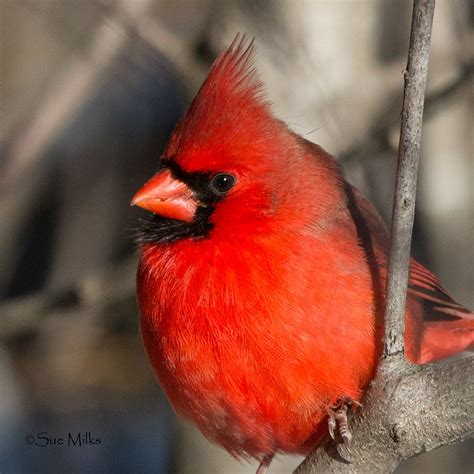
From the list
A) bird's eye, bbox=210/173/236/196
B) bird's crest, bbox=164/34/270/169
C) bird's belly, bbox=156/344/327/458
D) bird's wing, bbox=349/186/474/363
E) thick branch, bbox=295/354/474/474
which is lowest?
bird's belly, bbox=156/344/327/458

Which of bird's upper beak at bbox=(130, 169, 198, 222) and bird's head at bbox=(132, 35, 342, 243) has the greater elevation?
bird's head at bbox=(132, 35, 342, 243)

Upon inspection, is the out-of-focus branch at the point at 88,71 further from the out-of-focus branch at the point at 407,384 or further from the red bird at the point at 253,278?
the out-of-focus branch at the point at 407,384

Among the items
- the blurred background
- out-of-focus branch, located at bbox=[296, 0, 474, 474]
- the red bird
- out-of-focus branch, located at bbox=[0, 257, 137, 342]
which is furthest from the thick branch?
out-of-focus branch, located at bbox=[0, 257, 137, 342]

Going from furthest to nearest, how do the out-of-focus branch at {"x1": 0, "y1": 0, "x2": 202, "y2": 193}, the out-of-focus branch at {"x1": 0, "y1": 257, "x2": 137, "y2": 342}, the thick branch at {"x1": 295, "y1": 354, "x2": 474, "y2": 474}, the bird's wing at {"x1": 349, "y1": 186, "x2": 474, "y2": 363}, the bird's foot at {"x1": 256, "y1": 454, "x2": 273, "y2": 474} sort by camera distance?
the out-of-focus branch at {"x1": 0, "y1": 257, "x2": 137, "y2": 342}
the out-of-focus branch at {"x1": 0, "y1": 0, "x2": 202, "y2": 193}
the bird's foot at {"x1": 256, "y1": 454, "x2": 273, "y2": 474}
the bird's wing at {"x1": 349, "y1": 186, "x2": 474, "y2": 363}
the thick branch at {"x1": 295, "y1": 354, "x2": 474, "y2": 474}

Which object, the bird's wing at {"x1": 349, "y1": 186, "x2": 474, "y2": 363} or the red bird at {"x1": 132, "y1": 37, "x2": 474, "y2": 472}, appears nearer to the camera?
the red bird at {"x1": 132, "y1": 37, "x2": 474, "y2": 472}

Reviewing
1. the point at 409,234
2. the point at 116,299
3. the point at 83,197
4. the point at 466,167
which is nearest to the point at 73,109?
the point at 116,299

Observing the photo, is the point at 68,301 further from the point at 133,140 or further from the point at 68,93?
the point at 133,140

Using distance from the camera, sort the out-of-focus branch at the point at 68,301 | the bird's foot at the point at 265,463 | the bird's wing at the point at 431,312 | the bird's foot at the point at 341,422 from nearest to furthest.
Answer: the bird's foot at the point at 341,422 → the bird's wing at the point at 431,312 → the bird's foot at the point at 265,463 → the out-of-focus branch at the point at 68,301

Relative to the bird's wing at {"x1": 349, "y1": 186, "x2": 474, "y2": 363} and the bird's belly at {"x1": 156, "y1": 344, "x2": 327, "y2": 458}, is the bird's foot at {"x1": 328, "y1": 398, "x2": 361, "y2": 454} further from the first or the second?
the bird's wing at {"x1": 349, "y1": 186, "x2": 474, "y2": 363}

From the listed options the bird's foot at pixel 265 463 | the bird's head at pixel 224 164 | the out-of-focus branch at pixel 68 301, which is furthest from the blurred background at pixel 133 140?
the bird's head at pixel 224 164
